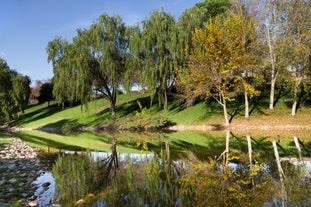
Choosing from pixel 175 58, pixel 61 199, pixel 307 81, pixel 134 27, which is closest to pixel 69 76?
pixel 134 27

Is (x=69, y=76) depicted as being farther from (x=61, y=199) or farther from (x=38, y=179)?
(x=61, y=199)

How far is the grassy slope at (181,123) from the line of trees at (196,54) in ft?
4.24

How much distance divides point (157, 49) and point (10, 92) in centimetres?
2557

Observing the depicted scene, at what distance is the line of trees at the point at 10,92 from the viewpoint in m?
44.5

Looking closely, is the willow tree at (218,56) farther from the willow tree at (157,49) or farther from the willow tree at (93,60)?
the willow tree at (93,60)

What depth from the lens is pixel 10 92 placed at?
45188 mm

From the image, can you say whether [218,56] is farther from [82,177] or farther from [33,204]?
[33,204]

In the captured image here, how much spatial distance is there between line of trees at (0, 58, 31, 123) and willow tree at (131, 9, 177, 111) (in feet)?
73.1

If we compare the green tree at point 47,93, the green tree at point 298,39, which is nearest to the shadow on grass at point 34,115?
the green tree at point 47,93

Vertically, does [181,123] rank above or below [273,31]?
below

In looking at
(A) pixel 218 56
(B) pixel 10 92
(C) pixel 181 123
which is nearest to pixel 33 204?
(A) pixel 218 56

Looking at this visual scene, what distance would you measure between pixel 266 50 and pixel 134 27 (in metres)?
14.1

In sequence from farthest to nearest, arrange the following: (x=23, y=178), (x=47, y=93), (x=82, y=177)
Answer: (x=47, y=93) → (x=82, y=177) → (x=23, y=178)

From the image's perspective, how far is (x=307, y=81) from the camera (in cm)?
2566
